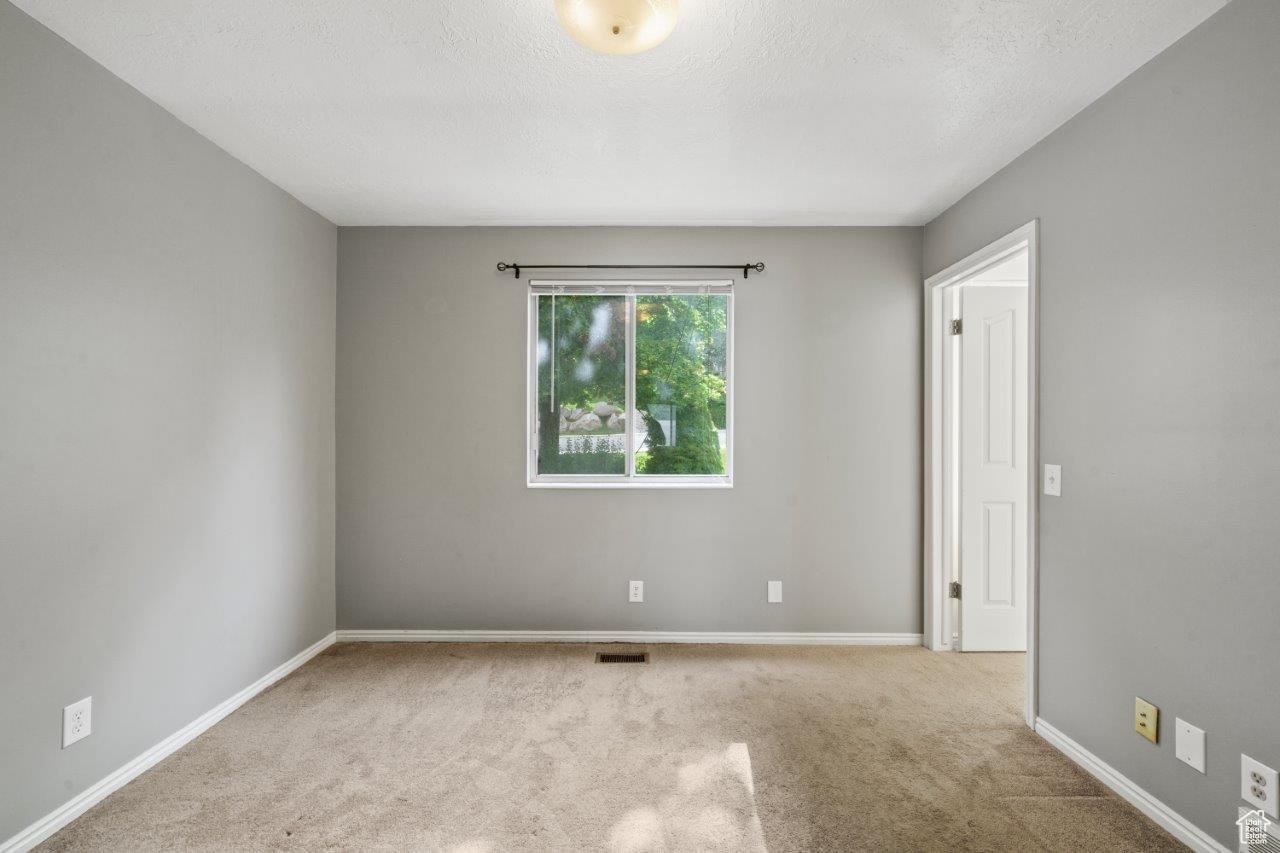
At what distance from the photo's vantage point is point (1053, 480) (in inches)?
94.3

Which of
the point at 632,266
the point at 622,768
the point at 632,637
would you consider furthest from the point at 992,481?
the point at 622,768

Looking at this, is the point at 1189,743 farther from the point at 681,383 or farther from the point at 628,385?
the point at 628,385

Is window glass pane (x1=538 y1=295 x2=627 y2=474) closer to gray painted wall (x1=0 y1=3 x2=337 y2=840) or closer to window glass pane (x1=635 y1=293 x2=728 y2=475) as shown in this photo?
window glass pane (x1=635 y1=293 x2=728 y2=475)

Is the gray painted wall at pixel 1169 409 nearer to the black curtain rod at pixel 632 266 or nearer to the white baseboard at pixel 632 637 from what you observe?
the white baseboard at pixel 632 637

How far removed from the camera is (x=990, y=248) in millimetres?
2801

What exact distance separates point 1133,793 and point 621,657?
2205 millimetres

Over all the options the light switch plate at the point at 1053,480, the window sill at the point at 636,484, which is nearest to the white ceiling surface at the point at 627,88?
the light switch plate at the point at 1053,480

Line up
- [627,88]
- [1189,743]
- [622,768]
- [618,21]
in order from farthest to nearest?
[622,768], [627,88], [1189,743], [618,21]

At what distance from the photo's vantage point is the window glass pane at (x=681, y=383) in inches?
142

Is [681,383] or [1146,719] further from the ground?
[681,383]

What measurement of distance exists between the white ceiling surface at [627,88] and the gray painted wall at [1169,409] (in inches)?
8.8

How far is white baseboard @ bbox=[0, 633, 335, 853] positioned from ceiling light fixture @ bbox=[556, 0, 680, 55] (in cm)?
282

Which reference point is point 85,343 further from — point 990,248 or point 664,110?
point 990,248

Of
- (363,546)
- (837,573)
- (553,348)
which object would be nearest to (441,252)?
(553,348)
